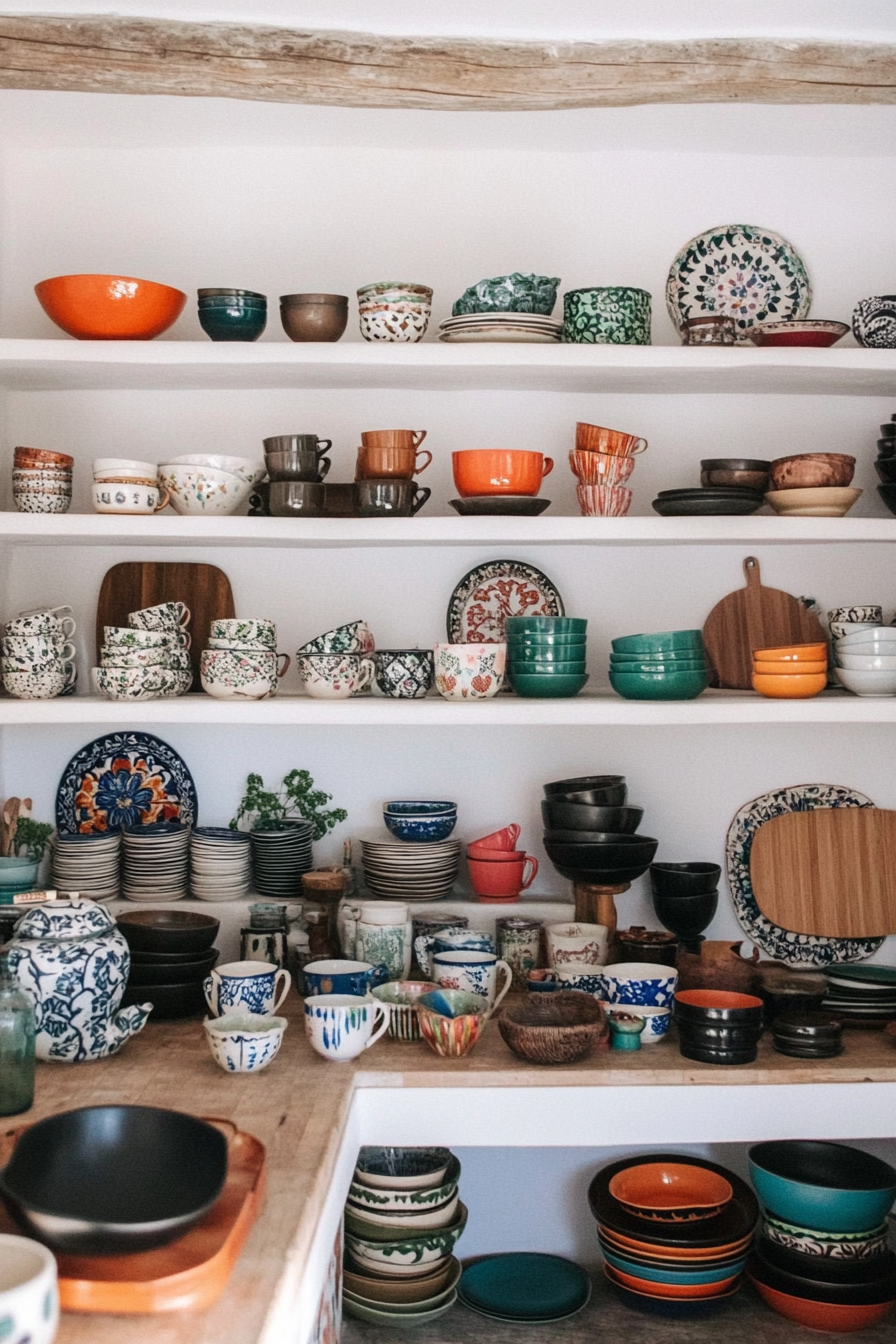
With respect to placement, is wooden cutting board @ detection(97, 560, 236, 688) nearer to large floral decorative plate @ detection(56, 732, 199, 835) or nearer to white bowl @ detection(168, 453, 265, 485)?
large floral decorative plate @ detection(56, 732, 199, 835)

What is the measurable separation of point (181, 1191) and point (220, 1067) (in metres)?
0.68

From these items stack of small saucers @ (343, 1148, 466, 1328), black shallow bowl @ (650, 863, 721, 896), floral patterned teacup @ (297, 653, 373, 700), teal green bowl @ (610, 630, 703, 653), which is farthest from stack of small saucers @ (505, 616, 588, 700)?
stack of small saucers @ (343, 1148, 466, 1328)

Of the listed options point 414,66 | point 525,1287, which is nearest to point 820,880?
point 525,1287

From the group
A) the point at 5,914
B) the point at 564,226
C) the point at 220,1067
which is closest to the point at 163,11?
the point at 564,226

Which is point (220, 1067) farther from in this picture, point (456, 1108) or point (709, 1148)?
point (709, 1148)

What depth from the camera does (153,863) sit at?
2.65m

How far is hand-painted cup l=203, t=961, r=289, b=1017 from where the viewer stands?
222 cm

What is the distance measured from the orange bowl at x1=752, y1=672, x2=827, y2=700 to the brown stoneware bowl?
15.9 inches

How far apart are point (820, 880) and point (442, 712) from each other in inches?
40.9

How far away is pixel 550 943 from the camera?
8.49 feet

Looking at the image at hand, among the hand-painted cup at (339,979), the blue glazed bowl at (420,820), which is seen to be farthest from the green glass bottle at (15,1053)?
the blue glazed bowl at (420,820)

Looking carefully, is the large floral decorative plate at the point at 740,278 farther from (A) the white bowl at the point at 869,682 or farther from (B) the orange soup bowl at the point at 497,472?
(A) the white bowl at the point at 869,682

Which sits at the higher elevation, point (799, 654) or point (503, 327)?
point (503, 327)

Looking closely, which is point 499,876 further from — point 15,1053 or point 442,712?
point 15,1053
